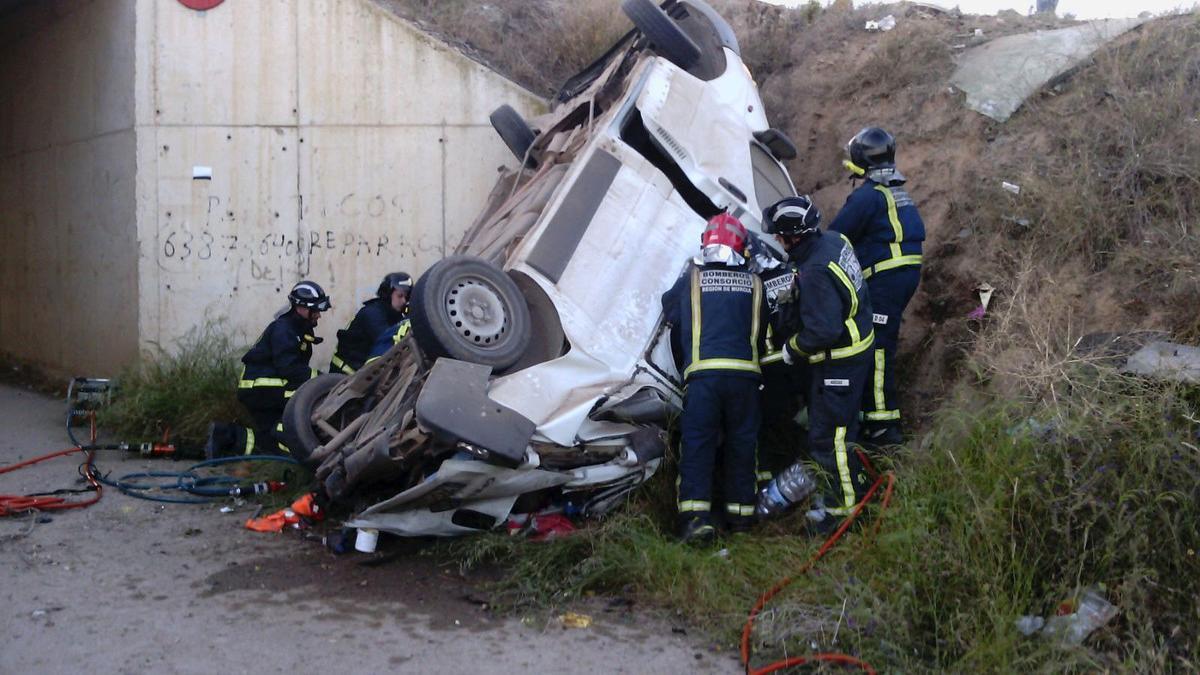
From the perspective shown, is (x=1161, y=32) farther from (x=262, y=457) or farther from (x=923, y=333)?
(x=262, y=457)

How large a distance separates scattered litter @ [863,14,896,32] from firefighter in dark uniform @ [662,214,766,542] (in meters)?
A: 4.04

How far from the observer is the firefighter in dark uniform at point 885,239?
6.30m

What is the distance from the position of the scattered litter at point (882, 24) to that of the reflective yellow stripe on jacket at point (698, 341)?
4056 millimetres

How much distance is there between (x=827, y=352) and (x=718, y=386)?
589 millimetres

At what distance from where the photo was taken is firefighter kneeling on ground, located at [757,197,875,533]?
5.57 m

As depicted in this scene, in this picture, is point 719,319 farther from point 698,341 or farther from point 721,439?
point 721,439

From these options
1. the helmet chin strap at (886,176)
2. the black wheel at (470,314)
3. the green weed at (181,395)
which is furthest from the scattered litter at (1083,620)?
the green weed at (181,395)

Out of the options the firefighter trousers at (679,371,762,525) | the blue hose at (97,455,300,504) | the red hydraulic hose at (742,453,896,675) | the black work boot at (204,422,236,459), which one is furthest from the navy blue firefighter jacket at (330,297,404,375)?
the red hydraulic hose at (742,453,896,675)

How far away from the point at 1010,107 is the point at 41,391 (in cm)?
929

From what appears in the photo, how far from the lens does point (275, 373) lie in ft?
25.1

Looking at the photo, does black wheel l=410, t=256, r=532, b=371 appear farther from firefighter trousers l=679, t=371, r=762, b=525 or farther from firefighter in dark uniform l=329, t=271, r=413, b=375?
firefighter in dark uniform l=329, t=271, r=413, b=375

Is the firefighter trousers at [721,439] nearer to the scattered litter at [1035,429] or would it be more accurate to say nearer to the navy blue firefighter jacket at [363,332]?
the scattered litter at [1035,429]

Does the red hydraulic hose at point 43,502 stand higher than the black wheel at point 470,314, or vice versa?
the black wheel at point 470,314

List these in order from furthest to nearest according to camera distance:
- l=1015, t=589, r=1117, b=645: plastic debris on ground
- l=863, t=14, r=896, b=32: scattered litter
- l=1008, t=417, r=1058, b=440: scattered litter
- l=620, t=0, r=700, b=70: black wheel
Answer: l=863, t=14, r=896, b=32: scattered litter
l=620, t=0, r=700, b=70: black wheel
l=1008, t=417, r=1058, b=440: scattered litter
l=1015, t=589, r=1117, b=645: plastic debris on ground
